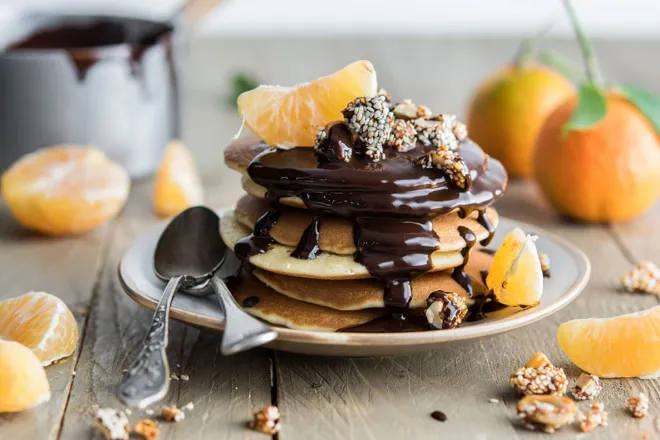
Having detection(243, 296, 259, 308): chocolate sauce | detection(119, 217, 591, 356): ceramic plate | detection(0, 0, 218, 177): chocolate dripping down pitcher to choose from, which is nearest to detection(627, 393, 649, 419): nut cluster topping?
detection(119, 217, 591, 356): ceramic plate

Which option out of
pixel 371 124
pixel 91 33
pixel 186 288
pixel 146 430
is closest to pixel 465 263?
pixel 371 124

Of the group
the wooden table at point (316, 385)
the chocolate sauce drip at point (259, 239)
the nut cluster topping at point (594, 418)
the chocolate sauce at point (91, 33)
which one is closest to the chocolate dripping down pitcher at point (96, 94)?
the chocolate sauce at point (91, 33)

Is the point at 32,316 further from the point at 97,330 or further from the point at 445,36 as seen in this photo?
the point at 445,36

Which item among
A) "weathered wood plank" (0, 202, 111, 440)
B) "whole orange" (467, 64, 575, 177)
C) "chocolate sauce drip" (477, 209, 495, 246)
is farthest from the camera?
"whole orange" (467, 64, 575, 177)

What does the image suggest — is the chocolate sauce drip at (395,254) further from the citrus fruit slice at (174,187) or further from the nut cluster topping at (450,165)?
the citrus fruit slice at (174,187)

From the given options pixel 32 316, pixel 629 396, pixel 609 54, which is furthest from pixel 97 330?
pixel 609 54

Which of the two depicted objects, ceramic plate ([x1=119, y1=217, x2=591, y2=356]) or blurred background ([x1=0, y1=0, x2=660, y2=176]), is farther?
blurred background ([x1=0, y1=0, x2=660, y2=176])

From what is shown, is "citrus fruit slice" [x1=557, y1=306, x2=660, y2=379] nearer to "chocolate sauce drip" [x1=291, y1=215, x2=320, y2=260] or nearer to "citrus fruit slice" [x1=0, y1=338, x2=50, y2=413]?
"chocolate sauce drip" [x1=291, y1=215, x2=320, y2=260]
